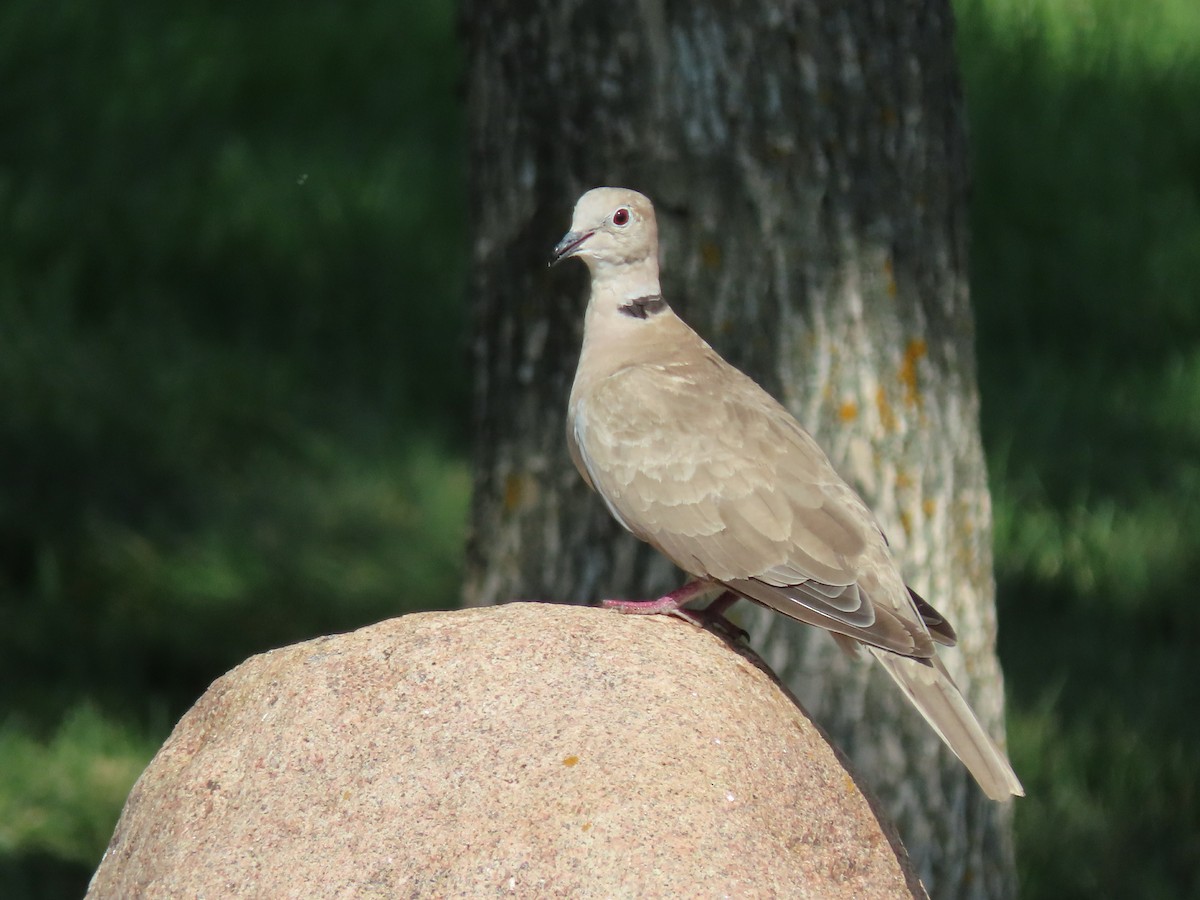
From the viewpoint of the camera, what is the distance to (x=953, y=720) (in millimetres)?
3826

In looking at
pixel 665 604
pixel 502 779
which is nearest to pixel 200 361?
pixel 665 604

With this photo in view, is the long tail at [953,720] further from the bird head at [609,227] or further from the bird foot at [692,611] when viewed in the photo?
the bird head at [609,227]

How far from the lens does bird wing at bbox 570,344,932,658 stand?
3.93 metres

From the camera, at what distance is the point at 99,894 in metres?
3.58

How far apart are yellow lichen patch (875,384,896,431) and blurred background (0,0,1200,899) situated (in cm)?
213

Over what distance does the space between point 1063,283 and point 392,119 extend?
4.54 meters

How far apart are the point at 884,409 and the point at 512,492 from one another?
3.78 ft

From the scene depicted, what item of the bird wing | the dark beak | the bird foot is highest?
the dark beak

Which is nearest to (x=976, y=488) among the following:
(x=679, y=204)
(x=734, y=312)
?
(x=734, y=312)

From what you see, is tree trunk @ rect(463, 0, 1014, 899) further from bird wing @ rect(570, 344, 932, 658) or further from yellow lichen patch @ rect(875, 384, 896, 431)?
bird wing @ rect(570, 344, 932, 658)

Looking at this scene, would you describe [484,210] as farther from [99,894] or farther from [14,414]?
[14,414]

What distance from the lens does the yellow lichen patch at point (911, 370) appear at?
508cm

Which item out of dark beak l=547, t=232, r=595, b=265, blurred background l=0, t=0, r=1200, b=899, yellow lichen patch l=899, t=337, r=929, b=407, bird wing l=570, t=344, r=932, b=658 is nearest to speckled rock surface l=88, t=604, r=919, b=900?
bird wing l=570, t=344, r=932, b=658

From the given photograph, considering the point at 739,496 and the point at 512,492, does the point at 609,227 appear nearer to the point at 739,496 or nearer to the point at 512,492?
the point at 739,496
